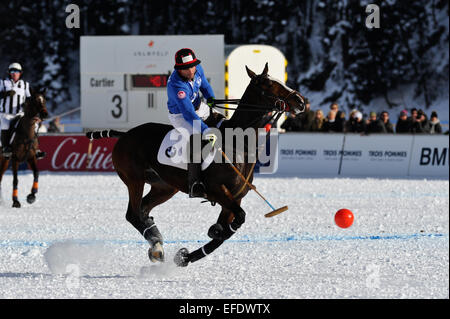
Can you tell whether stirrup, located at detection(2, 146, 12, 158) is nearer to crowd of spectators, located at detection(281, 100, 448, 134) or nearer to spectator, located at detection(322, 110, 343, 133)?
crowd of spectators, located at detection(281, 100, 448, 134)

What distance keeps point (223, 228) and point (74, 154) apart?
14384 mm

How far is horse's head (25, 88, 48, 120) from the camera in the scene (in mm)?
13141

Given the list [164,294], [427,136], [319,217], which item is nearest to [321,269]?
[164,294]

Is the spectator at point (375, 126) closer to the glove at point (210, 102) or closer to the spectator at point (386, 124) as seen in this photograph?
the spectator at point (386, 124)

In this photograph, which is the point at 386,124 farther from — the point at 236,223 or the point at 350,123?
the point at 236,223

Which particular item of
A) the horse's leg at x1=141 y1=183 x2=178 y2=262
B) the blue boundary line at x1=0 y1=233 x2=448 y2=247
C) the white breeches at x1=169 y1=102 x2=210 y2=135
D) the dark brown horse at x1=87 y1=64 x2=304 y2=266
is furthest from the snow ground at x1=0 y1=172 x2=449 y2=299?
the white breeches at x1=169 y1=102 x2=210 y2=135

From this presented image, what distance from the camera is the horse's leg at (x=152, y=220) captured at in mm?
7516

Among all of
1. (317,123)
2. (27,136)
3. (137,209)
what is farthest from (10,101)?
(317,123)

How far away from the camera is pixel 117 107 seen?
23.5m

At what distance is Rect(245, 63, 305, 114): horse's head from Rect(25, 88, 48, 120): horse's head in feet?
22.1

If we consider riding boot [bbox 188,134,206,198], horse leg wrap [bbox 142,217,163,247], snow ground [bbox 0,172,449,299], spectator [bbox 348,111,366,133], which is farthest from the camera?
spectator [bbox 348,111,366,133]

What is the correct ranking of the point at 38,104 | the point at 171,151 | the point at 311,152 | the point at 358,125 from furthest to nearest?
the point at 358,125 < the point at 311,152 < the point at 38,104 < the point at 171,151

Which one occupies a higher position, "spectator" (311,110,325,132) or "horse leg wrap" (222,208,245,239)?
"horse leg wrap" (222,208,245,239)

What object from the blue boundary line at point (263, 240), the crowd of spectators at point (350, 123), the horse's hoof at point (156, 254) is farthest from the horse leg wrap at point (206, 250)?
the crowd of spectators at point (350, 123)
